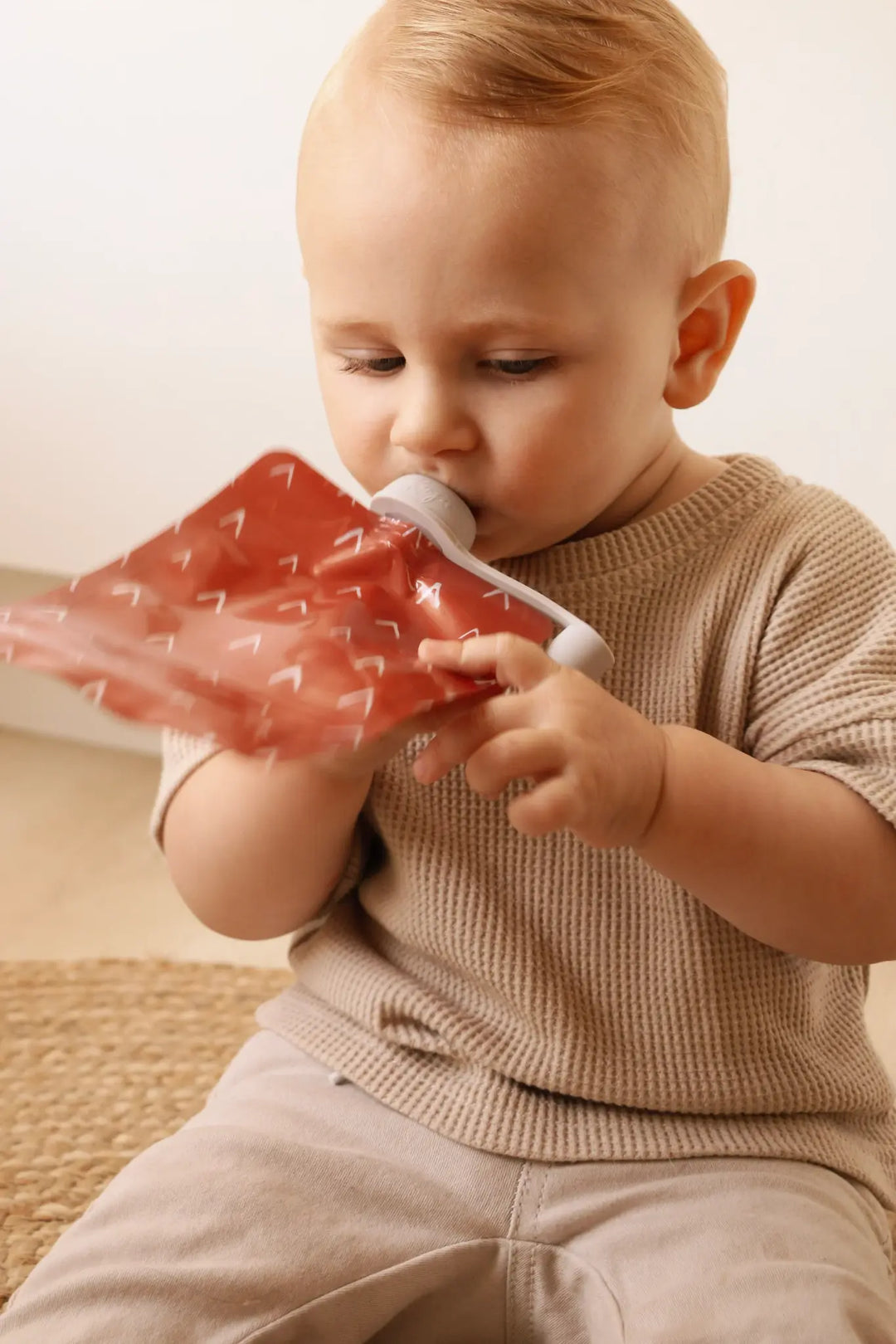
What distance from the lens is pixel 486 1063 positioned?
0.70 metres

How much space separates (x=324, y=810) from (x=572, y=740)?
6.8 inches

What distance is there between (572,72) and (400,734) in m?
0.29

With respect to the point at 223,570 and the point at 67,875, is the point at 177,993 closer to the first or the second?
the point at 67,875

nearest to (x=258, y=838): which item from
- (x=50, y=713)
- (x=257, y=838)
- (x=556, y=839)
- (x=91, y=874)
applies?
(x=257, y=838)

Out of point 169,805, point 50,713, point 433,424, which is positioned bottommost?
point 50,713

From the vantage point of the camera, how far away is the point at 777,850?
638 millimetres

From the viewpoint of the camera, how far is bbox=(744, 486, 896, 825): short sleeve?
658 millimetres

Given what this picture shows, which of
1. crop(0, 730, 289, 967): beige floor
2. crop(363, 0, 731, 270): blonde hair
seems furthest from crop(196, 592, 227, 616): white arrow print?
crop(0, 730, 289, 967): beige floor

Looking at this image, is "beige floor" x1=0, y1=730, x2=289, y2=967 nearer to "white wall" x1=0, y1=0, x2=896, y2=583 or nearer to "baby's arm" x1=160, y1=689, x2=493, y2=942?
"white wall" x1=0, y1=0, x2=896, y2=583

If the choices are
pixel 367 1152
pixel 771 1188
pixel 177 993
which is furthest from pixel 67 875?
pixel 771 1188

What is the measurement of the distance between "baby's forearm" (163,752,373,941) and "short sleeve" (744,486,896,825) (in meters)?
0.19

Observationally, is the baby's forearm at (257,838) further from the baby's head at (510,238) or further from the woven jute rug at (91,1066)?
the woven jute rug at (91,1066)

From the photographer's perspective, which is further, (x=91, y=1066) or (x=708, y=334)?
(x=91, y=1066)

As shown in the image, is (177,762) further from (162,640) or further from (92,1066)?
(92,1066)
